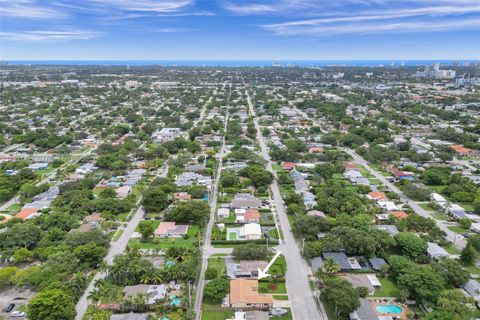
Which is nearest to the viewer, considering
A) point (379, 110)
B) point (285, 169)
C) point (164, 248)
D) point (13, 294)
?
point (13, 294)

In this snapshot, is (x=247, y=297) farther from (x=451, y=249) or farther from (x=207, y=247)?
(x=451, y=249)

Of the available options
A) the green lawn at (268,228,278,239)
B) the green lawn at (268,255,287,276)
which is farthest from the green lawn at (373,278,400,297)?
the green lawn at (268,228,278,239)

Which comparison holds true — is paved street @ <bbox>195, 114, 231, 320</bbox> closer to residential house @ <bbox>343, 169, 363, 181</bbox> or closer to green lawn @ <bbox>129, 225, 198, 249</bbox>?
green lawn @ <bbox>129, 225, 198, 249</bbox>

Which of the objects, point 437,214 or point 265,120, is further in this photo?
point 265,120

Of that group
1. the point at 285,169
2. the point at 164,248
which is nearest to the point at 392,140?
the point at 285,169

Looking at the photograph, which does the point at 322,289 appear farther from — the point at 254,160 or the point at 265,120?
the point at 265,120

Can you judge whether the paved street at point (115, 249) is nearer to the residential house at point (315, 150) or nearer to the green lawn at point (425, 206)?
the residential house at point (315, 150)

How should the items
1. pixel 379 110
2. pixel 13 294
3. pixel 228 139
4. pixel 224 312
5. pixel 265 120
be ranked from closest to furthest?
pixel 224 312
pixel 13 294
pixel 228 139
pixel 265 120
pixel 379 110
